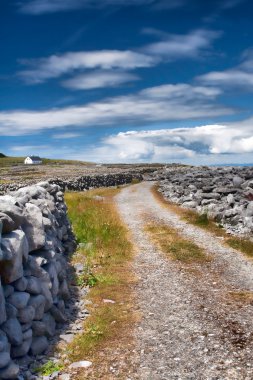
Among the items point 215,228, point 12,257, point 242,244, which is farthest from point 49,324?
point 215,228

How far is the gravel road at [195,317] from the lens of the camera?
969 cm

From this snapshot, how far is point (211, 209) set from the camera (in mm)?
33031

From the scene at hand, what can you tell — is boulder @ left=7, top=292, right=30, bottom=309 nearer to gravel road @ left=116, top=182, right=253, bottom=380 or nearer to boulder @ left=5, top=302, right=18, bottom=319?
boulder @ left=5, top=302, right=18, bottom=319

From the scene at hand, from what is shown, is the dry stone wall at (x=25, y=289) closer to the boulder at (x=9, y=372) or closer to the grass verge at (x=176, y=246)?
the boulder at (x=9, y=372)

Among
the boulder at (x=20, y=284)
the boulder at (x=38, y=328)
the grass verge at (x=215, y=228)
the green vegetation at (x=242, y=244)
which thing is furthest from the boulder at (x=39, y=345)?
the green vegetation at (x=242, y=244)

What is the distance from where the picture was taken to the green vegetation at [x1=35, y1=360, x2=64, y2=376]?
957cm

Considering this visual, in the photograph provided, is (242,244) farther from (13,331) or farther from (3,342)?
(3,342)

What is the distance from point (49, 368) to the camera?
32.1ft

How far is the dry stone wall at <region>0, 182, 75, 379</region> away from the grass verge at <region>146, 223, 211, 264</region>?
314 inches

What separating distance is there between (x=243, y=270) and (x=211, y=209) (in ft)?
49.7

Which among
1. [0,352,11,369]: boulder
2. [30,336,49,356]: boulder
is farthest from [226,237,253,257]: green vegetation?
[0,352,11,369]: boulder

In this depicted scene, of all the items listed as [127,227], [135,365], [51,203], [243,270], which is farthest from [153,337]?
[127,227]

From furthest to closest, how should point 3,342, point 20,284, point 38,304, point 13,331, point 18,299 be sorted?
1. point 38,304
2. point 20,284
3. point 18,299
4. point 13,331
5. point 3,342

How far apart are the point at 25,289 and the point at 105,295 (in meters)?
4.88
